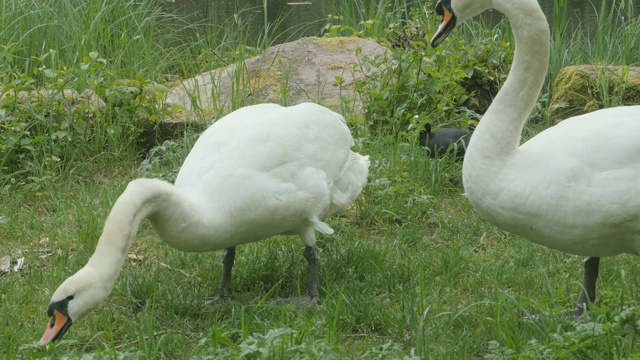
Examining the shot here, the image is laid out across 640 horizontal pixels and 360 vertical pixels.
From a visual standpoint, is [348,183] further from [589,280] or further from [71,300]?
[71,300]

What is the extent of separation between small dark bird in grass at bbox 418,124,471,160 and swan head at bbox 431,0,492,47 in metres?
2.23

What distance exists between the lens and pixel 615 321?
344 cm

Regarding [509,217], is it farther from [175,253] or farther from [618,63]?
[618,63]

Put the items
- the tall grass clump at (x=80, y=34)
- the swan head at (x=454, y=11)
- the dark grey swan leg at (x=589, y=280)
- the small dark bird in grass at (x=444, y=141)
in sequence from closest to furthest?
1. the swan head at (x=454, y=11)
2. the dark grey swan leg at (x=589, y=280)
3. the small dark bird in grass at (x=444, y=141)
4. the tall grass clump at (x=80, y=34)

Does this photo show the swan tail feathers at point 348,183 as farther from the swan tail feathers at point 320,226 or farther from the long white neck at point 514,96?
the long white neck at point 514,96

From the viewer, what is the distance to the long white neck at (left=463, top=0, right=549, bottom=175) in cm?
380

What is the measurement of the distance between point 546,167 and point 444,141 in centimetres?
268

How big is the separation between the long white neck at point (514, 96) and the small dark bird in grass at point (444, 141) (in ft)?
7.35

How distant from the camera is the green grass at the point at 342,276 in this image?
144 inches

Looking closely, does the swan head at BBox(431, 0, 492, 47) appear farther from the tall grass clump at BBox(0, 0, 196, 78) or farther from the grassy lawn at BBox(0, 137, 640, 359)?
the tall grass clump at BBox(0, 0, 196, 78)

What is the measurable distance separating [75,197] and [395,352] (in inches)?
118

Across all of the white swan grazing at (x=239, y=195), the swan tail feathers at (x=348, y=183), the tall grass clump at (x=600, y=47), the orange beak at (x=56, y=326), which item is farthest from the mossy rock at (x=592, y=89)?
the orange beak at (x=56, y=326)

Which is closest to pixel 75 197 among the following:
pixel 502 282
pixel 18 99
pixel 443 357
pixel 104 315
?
pixel 18 99

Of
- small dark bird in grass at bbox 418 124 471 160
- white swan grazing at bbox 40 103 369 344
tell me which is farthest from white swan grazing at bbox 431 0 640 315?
small dark bird in grass at bbox 418 124 471 160
